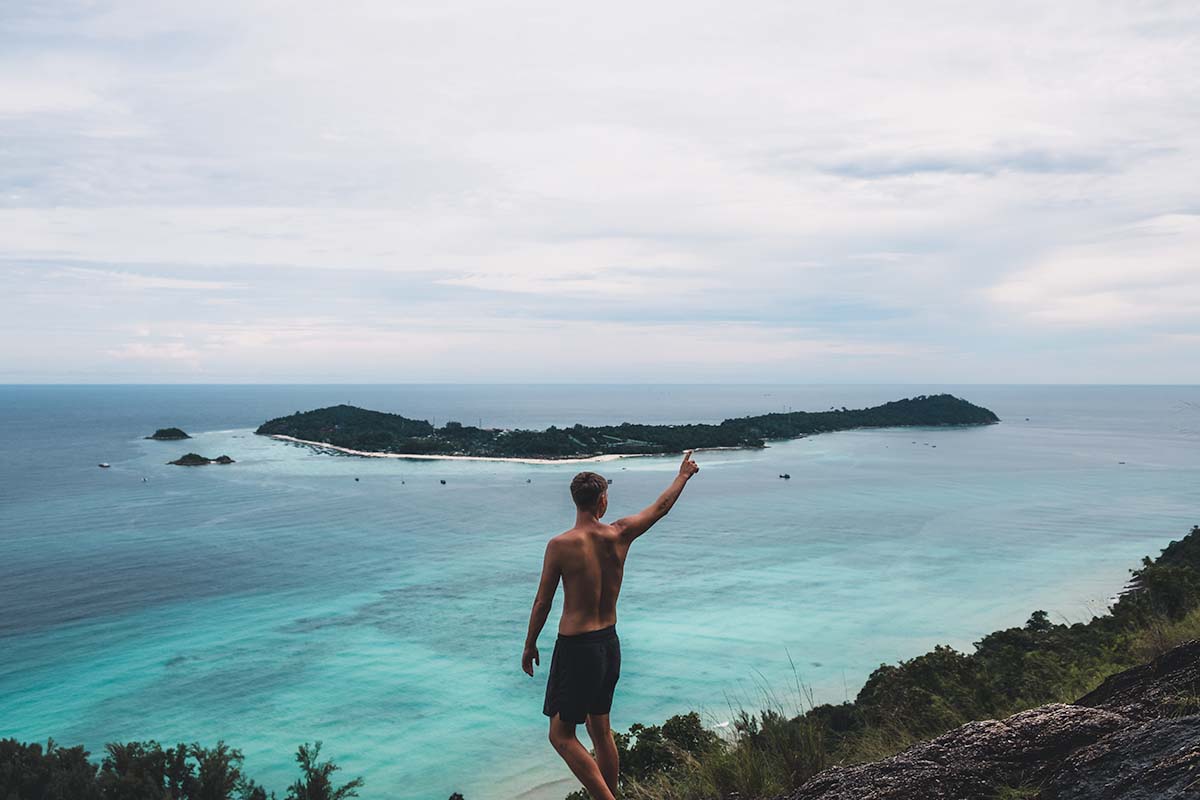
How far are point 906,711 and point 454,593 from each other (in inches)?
1250

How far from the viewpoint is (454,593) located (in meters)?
38.4

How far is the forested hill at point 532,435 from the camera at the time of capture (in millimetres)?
107375

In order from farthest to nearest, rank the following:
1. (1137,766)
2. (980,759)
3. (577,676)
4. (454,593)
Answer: (454,593)
(577,676)
(980,759)
(1137,766)

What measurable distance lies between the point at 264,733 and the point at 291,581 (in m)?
19.3

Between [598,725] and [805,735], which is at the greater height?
[598,725]

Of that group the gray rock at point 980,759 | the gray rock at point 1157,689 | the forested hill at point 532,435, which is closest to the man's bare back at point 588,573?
the gray rock at point 980,759

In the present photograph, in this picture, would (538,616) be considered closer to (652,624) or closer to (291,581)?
(652,624)

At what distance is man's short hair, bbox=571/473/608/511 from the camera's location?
4703 millimetres

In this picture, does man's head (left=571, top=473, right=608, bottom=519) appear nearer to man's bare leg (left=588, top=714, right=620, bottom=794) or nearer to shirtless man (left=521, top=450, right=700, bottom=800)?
shirtless man (left=521, top=450, right=700, bottom=800)

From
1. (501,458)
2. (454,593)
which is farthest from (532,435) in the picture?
(454,593)

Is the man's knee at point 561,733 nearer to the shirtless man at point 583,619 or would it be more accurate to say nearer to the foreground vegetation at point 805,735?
the shirtless man at point 583,619

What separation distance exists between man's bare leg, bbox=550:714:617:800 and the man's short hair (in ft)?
4.56

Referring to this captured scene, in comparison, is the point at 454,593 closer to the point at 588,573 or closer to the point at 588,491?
the point at 588,573

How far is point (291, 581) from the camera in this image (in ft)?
135
